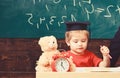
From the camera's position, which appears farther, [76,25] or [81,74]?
[76,25]

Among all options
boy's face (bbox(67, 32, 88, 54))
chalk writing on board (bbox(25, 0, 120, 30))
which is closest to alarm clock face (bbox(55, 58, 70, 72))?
boy's face (bbox(67, 32, 88, 54))

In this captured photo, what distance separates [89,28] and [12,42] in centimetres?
52

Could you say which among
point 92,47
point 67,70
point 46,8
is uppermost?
point 46,8

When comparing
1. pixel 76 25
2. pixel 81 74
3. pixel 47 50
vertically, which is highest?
pixel 76 25

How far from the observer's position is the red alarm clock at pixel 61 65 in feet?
6.26

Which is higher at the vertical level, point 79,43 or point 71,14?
point 71,14

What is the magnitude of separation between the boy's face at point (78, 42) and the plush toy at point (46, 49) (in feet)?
0.33

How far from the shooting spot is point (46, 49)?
2012mm

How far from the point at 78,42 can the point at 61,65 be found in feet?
0.66

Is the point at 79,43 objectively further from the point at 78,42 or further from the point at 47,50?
the point at 47,50

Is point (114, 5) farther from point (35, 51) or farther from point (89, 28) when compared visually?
point (35, 51)

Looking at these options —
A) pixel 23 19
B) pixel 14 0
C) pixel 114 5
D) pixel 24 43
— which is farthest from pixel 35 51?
pixel 114 5

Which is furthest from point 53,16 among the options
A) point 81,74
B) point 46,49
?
point 81,74

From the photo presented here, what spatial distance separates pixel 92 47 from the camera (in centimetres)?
200
